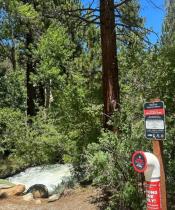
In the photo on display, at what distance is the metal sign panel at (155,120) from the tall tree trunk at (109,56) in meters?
3.94

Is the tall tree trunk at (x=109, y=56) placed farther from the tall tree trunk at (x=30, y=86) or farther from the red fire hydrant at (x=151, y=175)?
the tall tree trunk at (x=30, y=86)

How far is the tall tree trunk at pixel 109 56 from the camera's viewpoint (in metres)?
10.1

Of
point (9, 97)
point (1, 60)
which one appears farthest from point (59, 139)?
point (1, 60)

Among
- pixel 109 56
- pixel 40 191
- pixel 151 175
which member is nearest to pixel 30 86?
pixel 40 191

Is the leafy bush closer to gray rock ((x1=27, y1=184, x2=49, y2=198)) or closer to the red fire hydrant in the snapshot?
gray rock ((x1=27, y1=184, x2=49, y2=198))

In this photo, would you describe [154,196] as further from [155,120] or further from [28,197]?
[28,197]

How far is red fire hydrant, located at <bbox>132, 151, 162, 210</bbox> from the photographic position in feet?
18.7

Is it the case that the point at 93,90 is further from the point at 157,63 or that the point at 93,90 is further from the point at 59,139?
the point at 157,63

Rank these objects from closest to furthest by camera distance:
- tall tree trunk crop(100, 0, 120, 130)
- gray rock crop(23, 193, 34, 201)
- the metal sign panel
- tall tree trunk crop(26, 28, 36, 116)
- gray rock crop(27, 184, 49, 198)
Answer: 1. the metal sign panel
2. tall tree trunk crop(100, 0, 120, 130)
3. gray rock crop(23, 193, 34, 201)
4. gray rock crop(27, 184, 49, 198)
5. tall tree trunk crop(26, 28, 36, 116)

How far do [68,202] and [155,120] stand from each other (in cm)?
585

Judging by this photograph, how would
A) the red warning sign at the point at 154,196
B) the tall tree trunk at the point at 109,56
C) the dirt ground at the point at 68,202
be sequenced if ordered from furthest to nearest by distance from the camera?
the dirt ground at the point at 68,202 → the tall tree trunk at the point at 109,56 → the red warning sign at the point at 154,196

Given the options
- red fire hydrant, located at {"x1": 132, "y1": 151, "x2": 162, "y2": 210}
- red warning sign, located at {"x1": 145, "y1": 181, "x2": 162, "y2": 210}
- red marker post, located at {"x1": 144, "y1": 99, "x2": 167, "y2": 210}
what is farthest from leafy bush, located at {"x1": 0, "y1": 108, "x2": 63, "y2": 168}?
red warning sign, located at {"x1": 145, "y1": 181, "x2": 162, "y2": 210}

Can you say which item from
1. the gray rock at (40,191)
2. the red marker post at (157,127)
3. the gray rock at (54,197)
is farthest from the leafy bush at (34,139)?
the red marker post at (157,127)

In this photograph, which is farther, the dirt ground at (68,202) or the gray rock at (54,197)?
the gray rock at (54,197)
